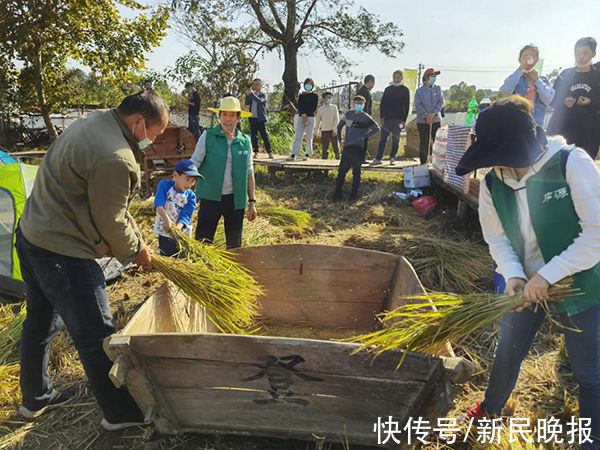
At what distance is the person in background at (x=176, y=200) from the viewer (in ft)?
10.5

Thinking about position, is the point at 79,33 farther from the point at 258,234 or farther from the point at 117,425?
the point at 117,425

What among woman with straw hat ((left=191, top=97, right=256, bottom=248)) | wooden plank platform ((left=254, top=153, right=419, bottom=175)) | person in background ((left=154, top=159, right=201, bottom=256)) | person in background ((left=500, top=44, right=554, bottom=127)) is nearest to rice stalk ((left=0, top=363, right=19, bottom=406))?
person in background ((left=154, top=159, right=201, bottom=256))

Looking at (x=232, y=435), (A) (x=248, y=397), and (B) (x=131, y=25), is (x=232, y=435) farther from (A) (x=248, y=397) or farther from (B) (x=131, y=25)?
(B) (x=131, y=25)

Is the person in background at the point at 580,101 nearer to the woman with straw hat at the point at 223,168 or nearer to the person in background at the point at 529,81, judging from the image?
the person in background at the point at 529,81

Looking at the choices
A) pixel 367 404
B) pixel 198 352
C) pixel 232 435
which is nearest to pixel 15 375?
pixel 232 435

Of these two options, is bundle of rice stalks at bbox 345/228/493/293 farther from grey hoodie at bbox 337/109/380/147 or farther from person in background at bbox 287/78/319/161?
person in background at bbox 287/78/319/161

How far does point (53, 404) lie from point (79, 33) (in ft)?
24.0

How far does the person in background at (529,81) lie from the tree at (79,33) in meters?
6.65

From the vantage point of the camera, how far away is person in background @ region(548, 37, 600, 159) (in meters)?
3.84

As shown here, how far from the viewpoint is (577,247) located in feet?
5.08

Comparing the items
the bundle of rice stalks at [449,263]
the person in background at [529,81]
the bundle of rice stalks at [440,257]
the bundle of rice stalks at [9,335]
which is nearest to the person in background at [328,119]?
the bundle of rice stalks at [440,257]

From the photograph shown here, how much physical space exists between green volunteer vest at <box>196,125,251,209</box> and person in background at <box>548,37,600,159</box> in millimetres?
3353

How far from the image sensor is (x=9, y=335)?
305 cm

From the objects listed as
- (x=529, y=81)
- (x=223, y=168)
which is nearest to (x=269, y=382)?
(x=223, y=168)
